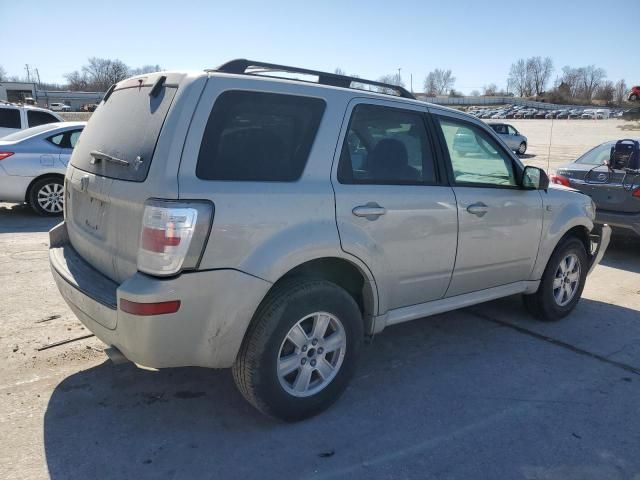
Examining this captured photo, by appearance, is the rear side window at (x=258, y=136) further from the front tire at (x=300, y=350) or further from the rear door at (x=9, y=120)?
the rear door at (x=9, y=120)

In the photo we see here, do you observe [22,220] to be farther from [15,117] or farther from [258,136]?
[258,136]

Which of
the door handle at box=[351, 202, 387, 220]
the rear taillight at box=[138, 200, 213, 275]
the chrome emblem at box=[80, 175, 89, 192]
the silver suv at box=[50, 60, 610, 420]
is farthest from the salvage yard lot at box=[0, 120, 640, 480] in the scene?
the chrome emblem at box=[80, 175, 89, 192]

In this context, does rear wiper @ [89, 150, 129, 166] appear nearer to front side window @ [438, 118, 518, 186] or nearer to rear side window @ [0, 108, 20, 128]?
front side window @ [438, 118, 518, 186]

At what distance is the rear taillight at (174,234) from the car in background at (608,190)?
20.8 feet

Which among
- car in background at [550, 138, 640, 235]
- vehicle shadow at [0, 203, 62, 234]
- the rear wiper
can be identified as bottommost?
vehicle shadow at [0, 203, 62, 234]

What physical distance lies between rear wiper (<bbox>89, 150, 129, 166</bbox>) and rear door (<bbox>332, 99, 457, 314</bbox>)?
1205 mm

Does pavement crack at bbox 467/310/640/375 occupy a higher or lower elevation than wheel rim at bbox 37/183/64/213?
lower

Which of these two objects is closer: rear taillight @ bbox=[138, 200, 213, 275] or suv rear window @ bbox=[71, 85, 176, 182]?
rear taillight @ bbox=[138, 200, 213, 275]

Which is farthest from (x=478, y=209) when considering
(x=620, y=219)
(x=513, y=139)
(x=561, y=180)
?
(x=513, y=139)

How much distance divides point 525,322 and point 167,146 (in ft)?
12.3

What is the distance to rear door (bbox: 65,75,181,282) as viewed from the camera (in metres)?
2.72

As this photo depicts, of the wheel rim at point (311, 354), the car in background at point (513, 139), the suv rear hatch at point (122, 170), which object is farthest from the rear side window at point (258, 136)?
the car in background at point (513, 139)

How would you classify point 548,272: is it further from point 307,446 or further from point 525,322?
point 307,446

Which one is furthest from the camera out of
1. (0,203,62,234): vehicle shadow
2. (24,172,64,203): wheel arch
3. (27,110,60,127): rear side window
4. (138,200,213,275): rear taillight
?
(27,110,60,127): rear side window
